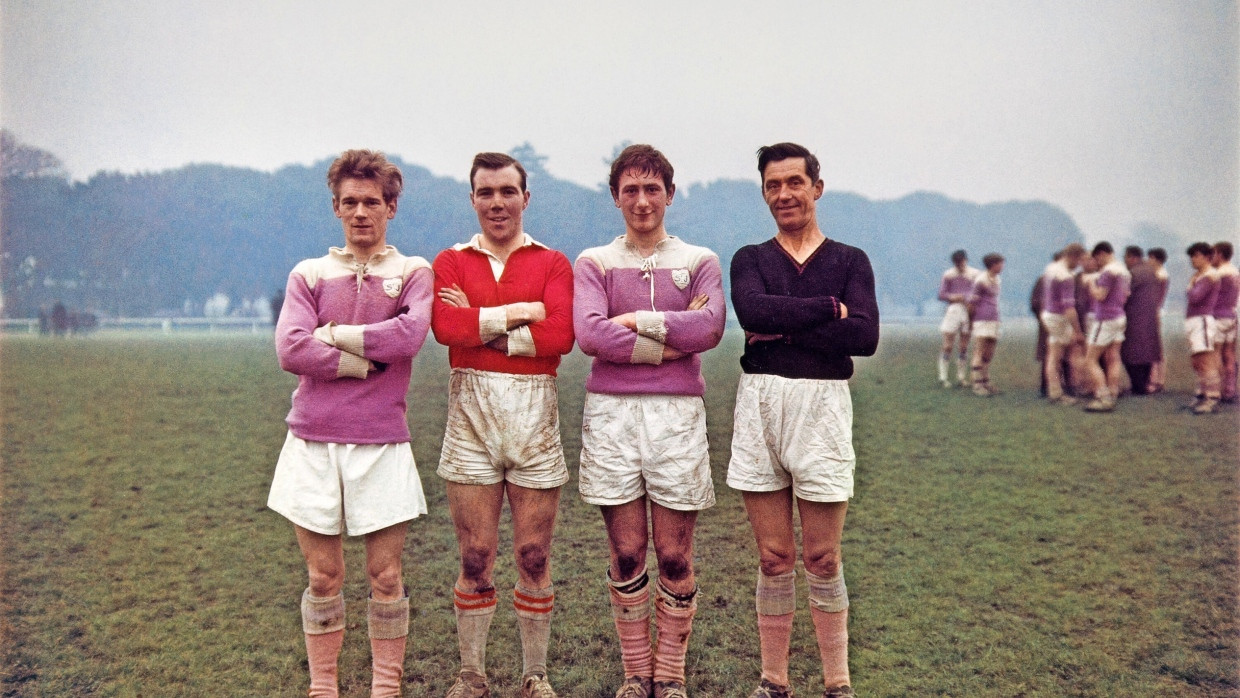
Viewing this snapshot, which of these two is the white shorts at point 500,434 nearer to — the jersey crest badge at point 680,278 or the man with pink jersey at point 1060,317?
the jersey crest badge at point 680,278

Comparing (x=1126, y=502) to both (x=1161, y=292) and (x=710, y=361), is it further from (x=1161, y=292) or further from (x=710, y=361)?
(x=710, y=361)

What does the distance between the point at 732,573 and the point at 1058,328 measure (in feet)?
28.7

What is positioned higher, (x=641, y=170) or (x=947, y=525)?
(x=641, y=170)

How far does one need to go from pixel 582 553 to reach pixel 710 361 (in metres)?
14.6

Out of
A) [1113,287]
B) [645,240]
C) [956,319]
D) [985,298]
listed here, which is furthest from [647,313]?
[956,319]

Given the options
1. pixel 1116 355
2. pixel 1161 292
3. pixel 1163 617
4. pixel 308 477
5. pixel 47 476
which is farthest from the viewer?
pixel 1161 292

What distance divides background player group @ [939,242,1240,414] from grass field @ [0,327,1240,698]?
1335 millimetres

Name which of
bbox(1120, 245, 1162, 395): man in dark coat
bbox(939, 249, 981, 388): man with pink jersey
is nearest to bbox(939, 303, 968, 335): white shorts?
bbox(939, 249, 981, 388): man with pink jersey

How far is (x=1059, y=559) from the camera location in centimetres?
513

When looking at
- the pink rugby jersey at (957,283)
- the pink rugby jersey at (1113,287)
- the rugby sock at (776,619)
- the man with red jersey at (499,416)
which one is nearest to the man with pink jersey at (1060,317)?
the pink rugby jersey at (1113,287)

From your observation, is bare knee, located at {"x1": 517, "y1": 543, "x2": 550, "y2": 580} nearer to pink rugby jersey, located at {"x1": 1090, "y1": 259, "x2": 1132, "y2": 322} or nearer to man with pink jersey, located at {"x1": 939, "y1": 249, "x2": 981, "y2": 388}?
pink rugby jersey, located at {"x1": 1090, "y1": 259, "x2": 1132, "y2": 322}

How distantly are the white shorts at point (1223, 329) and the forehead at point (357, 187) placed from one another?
11471 mm

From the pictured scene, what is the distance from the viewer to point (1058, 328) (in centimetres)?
1148

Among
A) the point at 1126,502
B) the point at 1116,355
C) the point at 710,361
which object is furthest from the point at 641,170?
the point at 710,361
